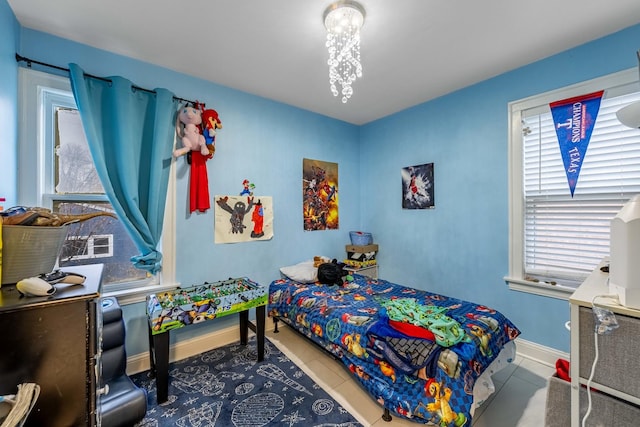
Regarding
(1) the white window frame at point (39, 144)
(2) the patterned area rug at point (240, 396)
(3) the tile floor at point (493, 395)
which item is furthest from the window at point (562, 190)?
(1) the white window frame at point (39, 144)

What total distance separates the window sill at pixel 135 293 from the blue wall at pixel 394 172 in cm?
7

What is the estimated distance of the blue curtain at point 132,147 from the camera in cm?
190

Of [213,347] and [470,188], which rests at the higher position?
[470,188]

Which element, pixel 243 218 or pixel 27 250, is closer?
pixel 27 250

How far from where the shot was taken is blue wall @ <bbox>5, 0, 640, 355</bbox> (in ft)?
6.75

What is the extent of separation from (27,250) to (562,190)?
3209mm

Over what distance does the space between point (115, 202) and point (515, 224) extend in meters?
3.30

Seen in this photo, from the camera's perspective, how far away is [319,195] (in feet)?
11.0

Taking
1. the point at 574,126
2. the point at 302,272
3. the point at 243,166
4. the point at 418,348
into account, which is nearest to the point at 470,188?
the point at 574,126

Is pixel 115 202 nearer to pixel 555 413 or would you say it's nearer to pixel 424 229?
pixel 555 413

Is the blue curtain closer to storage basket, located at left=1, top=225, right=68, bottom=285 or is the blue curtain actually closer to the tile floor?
storage basket, located at left=1, top=225, right=68, bottom=285

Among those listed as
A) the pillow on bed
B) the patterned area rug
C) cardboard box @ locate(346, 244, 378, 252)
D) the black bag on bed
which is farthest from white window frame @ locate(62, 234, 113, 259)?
cardboard box @ locate(346, 244, 378, 252)

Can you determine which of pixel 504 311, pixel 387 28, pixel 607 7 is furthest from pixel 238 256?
pixel 607 7

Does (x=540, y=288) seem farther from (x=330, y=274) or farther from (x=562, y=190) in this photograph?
(x=330, y=274)
